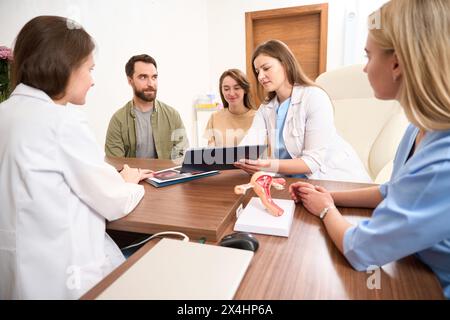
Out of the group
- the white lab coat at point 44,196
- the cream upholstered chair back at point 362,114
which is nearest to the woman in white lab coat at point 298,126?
the cream upholstered chair back at point 362,114

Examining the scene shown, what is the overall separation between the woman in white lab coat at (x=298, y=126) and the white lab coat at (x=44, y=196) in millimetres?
841

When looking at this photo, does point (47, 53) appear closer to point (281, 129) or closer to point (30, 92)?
point (30, 92)

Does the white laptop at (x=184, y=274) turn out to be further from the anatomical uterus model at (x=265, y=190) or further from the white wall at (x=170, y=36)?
the white wall at (x=170, y=36)

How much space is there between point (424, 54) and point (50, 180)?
87cm

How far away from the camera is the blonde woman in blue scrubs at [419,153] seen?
55 centimetres

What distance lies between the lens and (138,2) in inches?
110

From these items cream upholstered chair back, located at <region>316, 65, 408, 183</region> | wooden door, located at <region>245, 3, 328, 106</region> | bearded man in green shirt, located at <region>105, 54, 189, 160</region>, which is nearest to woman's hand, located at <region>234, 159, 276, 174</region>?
cream upholstered chair back, located at <region>316, 65, 408, 183</region>

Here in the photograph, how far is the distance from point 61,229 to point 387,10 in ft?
2.97

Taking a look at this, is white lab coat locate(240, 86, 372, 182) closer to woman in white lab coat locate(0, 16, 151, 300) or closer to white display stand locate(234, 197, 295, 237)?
white display stand locate(234, 197, 295, 237)

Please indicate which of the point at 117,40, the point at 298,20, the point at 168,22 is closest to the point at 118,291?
the point at 117,40

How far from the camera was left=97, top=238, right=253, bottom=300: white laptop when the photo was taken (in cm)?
53

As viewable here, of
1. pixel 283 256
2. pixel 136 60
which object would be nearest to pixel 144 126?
pixel 136 60

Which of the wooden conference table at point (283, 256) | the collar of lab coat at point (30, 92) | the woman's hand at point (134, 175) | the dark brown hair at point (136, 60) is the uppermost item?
the dark brown hair at point (136, 60)

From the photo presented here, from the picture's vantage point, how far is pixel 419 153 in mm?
605
